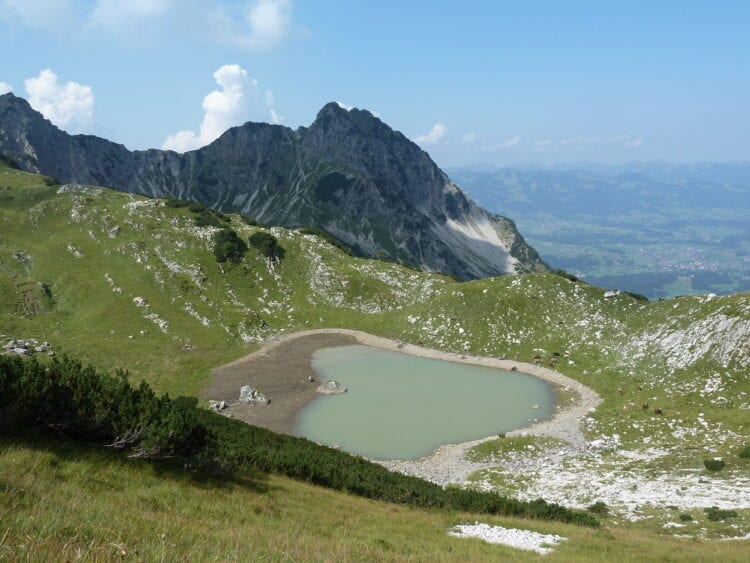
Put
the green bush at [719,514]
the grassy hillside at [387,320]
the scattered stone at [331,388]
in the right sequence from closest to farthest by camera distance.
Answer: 1. the green bush at [719,514]
2. the grassy hillside at [387,320]
3. the scattered stone at [331,388]

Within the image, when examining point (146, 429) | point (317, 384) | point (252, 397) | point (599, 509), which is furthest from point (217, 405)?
point (599, 509)

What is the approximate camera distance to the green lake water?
157 feet

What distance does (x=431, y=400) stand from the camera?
186 ft

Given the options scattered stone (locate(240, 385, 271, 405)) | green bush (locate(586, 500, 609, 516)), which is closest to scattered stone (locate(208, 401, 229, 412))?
scattered stone (locate(240, 385, 271, 405))

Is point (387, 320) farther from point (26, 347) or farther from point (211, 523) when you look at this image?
point (211, 523)

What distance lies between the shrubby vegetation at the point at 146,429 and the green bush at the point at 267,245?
7084 cm

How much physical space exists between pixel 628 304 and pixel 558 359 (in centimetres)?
1973

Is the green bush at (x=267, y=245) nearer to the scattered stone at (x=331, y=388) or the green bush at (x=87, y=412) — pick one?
the scattered stone at (x=331, y=388)

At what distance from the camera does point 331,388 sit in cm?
5953

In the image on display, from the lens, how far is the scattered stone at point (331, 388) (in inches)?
2323

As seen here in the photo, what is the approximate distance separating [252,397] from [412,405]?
20271 millimetres

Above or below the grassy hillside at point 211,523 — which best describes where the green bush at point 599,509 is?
below

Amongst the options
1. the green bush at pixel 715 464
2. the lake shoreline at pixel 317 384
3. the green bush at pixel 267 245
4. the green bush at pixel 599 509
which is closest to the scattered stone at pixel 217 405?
the lake shoreline at pixel 317 384

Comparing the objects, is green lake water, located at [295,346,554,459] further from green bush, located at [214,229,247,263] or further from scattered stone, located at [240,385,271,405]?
green bush, located at [214,229,247,263]
